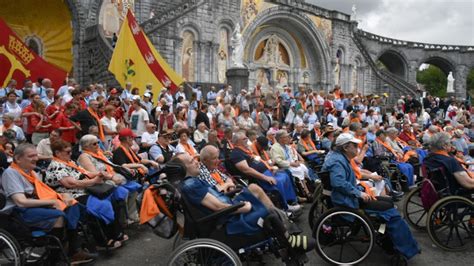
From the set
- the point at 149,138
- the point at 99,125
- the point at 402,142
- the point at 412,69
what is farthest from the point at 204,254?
the point at 412,69

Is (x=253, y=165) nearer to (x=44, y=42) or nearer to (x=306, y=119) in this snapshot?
(x=306, y=119)

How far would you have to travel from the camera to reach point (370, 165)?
866 cm

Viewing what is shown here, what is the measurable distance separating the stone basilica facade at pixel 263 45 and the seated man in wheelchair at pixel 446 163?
43.2 feet

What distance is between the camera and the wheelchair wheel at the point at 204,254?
399cm

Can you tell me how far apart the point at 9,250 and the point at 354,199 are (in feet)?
12.8

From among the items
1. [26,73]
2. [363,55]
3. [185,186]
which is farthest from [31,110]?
[363,55]

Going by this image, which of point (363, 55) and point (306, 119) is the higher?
point (363, 55)

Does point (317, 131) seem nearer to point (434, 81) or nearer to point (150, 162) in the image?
point (150, 162)

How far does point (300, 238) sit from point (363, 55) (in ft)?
104

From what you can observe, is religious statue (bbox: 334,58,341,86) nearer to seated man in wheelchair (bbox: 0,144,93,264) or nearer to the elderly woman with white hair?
the elderly woman with white hair

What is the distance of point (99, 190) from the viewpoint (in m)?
5.27

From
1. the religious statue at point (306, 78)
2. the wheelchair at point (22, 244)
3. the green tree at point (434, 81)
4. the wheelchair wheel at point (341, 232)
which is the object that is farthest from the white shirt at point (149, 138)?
the green tree at point (434, 81)

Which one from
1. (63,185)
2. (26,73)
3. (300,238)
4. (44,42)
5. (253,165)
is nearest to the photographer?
(300,238)

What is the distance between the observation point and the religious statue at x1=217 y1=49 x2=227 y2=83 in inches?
950
